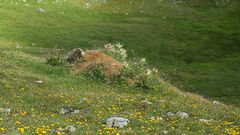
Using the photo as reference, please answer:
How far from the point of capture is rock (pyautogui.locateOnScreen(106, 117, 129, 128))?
52.0 feet

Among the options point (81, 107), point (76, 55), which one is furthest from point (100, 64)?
point (81, 107)

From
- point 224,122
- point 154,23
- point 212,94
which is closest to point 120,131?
point 224,122

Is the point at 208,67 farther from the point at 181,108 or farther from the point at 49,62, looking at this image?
the point at 181,108

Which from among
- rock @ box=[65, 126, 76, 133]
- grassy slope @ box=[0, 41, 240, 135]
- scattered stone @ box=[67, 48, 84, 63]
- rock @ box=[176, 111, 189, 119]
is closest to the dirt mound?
scattered stone @ box=[67, 48, 84, 63]

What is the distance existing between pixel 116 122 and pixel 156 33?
38086 mm

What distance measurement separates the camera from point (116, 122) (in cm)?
1598

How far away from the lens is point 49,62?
3069cm

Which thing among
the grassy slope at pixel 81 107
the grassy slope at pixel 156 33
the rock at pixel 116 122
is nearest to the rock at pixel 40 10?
the grassy slope at pixel 156 33

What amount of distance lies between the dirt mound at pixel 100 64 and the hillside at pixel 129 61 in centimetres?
138

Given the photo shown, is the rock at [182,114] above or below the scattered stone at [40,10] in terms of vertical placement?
below

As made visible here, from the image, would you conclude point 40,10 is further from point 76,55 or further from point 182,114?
point 182,114

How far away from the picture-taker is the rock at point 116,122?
52.0 ft

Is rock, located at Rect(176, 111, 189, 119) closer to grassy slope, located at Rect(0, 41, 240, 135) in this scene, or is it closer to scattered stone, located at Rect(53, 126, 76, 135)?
grassy slope, located at Rect(0, 41, 240, 135)

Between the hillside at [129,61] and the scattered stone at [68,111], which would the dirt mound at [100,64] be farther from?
the scattered stone at [68,111]
